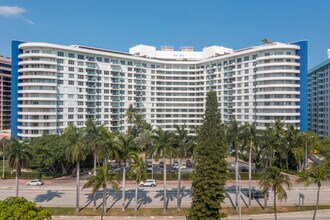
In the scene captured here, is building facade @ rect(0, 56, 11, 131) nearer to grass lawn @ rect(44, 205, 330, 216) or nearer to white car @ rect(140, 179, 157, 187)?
white car @ rect(140, 179, 157, 187)

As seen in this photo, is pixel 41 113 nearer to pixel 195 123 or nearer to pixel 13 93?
pixel 13 93

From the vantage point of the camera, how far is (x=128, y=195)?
6956 cm

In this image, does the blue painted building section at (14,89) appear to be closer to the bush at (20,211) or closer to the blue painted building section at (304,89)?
the bush at (20,211)

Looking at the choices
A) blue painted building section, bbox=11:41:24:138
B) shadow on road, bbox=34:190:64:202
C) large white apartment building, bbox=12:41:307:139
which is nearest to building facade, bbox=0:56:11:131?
blue painted building section, bbox=11:41:24:138

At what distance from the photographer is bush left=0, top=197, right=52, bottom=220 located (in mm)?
30016

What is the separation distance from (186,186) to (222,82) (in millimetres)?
75183

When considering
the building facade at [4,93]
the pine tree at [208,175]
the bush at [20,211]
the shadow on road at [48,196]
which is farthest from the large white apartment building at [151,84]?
the bush at [20,211]

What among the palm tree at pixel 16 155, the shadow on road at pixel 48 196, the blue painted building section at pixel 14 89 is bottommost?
the shadow on road at pixel 48 196

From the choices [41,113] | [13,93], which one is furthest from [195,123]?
[13,93]

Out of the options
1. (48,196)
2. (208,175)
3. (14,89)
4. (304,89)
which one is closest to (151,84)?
(14,89)

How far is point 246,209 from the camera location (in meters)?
59.5

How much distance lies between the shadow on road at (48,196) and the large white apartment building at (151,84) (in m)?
45.1

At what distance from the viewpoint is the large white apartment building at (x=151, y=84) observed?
113250mm

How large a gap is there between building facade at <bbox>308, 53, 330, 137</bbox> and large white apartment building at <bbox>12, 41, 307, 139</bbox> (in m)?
42.0
